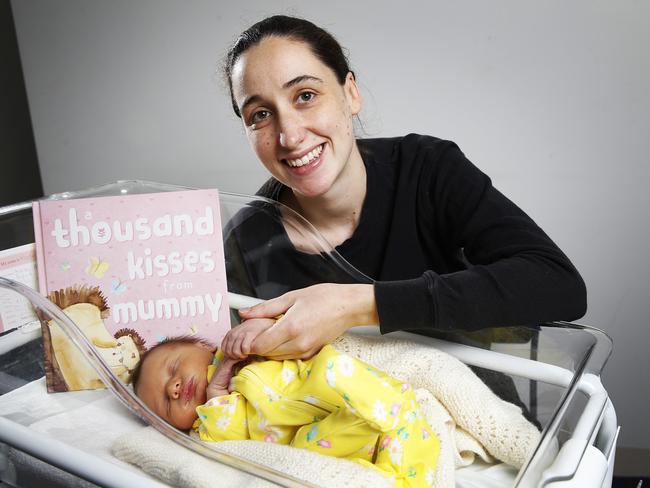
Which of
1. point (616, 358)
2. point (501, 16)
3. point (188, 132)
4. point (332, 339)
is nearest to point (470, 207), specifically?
point (332, 339)

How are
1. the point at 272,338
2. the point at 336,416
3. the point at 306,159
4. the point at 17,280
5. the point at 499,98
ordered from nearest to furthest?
1. the point at 336,416
2. the point at 272,338
3. the point at 17,280
4. the point at 306,159
5. the point at 499,98

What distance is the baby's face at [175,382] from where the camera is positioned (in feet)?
2.79

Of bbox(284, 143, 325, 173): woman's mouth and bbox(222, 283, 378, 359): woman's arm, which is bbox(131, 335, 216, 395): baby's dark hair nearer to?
bbox(222, 283, 378, 359): woman's arm

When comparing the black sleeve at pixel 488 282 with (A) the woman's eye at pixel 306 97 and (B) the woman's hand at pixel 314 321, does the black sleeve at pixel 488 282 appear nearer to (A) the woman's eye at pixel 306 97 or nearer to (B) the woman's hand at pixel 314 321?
(B) the woman's hand at pixel 314 321

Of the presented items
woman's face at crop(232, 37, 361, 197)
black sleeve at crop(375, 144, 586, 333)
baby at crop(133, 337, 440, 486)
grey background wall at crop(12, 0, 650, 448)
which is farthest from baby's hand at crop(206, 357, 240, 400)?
grey background wall at crop(12, 0, 650, 448)

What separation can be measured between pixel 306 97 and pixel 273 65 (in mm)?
75

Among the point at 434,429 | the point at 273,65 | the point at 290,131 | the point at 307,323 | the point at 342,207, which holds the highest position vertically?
the point at 273,65

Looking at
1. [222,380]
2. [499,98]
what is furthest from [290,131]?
[499,98]

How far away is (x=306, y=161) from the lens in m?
1.04

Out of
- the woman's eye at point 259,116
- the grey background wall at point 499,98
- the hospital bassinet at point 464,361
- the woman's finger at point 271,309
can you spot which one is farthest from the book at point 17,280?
the grey background wall at point 499,98

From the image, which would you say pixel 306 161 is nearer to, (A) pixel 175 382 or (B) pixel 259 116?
(B) pixel 259 116

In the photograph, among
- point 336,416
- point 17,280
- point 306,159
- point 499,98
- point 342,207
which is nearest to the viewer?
point 336,416

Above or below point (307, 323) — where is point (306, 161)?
above

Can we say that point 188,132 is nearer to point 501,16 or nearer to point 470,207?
point 501,16
